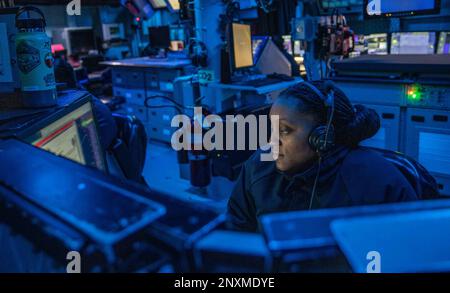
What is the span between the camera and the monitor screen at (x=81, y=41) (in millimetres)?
7441

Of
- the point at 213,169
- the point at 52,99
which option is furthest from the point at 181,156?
the point at 52,99

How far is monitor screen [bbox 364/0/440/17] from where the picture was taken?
3441mm

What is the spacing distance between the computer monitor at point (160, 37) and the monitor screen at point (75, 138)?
4532 millimetres

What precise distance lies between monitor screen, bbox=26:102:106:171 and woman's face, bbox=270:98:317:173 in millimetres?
599

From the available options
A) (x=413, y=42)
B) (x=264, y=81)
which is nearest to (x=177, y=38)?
(x=264, y=81)

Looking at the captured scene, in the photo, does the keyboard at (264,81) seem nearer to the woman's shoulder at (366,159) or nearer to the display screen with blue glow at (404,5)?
the display screen with blue glow at (404,5)

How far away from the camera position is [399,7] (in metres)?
3.59

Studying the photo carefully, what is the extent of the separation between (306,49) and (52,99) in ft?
10.4

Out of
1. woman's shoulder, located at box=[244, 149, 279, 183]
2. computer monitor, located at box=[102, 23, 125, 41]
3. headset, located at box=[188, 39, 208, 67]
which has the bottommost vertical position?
woman's shoulder, located at box=[244, 149, 279, 183]

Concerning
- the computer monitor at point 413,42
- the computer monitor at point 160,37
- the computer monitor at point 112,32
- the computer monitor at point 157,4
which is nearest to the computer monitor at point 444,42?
the computer monitor at point 413,42

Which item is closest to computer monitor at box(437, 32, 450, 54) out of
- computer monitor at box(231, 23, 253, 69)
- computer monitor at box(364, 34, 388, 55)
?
computer monitor at box(364, 34, 388, 55)

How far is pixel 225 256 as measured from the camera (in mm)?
426

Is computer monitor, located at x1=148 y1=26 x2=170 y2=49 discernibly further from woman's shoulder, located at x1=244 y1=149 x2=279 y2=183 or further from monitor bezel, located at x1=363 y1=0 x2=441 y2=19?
woman's shoulder, located at x1=244 y1=149 x2=279 y2=183

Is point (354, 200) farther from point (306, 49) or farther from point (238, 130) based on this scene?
point (306, 49)
